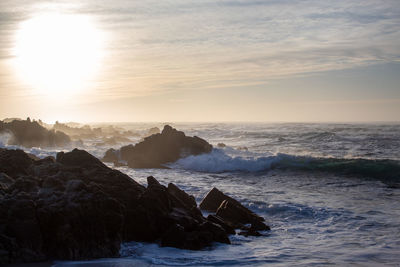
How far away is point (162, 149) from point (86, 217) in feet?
76.5

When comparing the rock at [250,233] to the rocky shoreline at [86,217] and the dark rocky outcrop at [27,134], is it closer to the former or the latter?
the rocky shoreline at [86,217]

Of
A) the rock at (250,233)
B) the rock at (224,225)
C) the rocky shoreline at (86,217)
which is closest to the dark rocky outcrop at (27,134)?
the rocky shoreline at (86,217)

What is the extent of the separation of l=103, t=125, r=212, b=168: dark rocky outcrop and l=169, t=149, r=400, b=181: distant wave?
108 cm

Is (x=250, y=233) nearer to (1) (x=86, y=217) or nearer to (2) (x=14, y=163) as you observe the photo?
(1) (x=86, y=217)

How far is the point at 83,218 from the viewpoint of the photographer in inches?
333

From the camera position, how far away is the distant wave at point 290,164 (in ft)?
80.3

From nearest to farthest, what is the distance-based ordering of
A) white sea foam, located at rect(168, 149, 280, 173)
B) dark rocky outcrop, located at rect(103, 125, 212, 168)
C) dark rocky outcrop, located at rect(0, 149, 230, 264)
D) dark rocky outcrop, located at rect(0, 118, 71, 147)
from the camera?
dark rocky outcrop, located at rect(0, 149, 230, 264)
white sea foam, located at rect(168, 149, 280, 173)
dark rocky outcrop, located at rect(103, 125, 212, 168)
dark rocky outcrop, located at rect(0, 118, 71, 147)

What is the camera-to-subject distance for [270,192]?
59.6ft

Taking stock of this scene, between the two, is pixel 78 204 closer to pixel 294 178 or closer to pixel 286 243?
pixel 286 243

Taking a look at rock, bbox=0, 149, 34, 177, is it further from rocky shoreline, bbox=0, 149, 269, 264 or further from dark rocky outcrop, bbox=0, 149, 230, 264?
dark rocky outcrop, bbox=0, 149, 230, 264

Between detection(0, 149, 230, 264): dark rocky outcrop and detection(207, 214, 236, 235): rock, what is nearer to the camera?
detection(0, 149, 230, 264): dark rocky outcrop

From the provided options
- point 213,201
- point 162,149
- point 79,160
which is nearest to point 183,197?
point 213,201

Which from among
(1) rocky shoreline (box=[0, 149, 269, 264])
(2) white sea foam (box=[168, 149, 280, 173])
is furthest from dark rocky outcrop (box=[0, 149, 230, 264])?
(2) white sea foam (box=[168, 149, 280, 173])

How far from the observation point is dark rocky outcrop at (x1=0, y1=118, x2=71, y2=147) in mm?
48375
